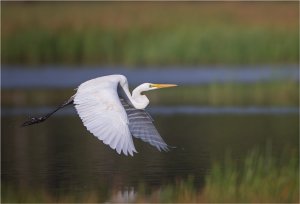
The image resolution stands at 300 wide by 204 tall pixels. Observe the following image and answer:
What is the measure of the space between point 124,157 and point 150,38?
10.8m

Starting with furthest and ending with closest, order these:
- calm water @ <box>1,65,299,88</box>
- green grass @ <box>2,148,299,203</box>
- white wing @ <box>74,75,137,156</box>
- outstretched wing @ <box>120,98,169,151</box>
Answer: calm water @ <box>1,65,299,88</box> < outstretched wing @ <box>120,98,169,151</box> < green grass @ <box>2,148,299,203</box> < white wing @ <box>74,75,137,156</box>

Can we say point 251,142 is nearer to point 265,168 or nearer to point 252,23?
point 265,168

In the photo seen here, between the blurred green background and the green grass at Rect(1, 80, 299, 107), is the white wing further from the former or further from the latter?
the green grass at Rect(1, 80, 299, 107)

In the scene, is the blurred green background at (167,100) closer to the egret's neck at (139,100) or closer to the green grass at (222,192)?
the green grass at (222,192)

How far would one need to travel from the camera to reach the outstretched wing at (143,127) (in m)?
7.88

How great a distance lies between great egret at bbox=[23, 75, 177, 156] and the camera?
6820 mm

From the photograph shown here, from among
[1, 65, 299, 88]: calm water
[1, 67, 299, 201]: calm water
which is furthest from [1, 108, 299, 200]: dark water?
[1, 65, 299, 88]: calm water

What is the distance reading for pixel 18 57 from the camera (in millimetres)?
20984

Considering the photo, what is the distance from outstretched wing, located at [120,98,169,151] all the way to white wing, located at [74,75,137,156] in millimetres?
469

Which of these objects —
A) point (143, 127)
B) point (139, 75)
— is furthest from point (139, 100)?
point (139, 75)

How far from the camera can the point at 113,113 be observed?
7.07m

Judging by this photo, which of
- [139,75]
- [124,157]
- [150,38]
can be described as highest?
[150,38]

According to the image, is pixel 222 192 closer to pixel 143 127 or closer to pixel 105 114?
pixel 143 127

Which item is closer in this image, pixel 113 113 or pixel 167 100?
pixel 113 113
